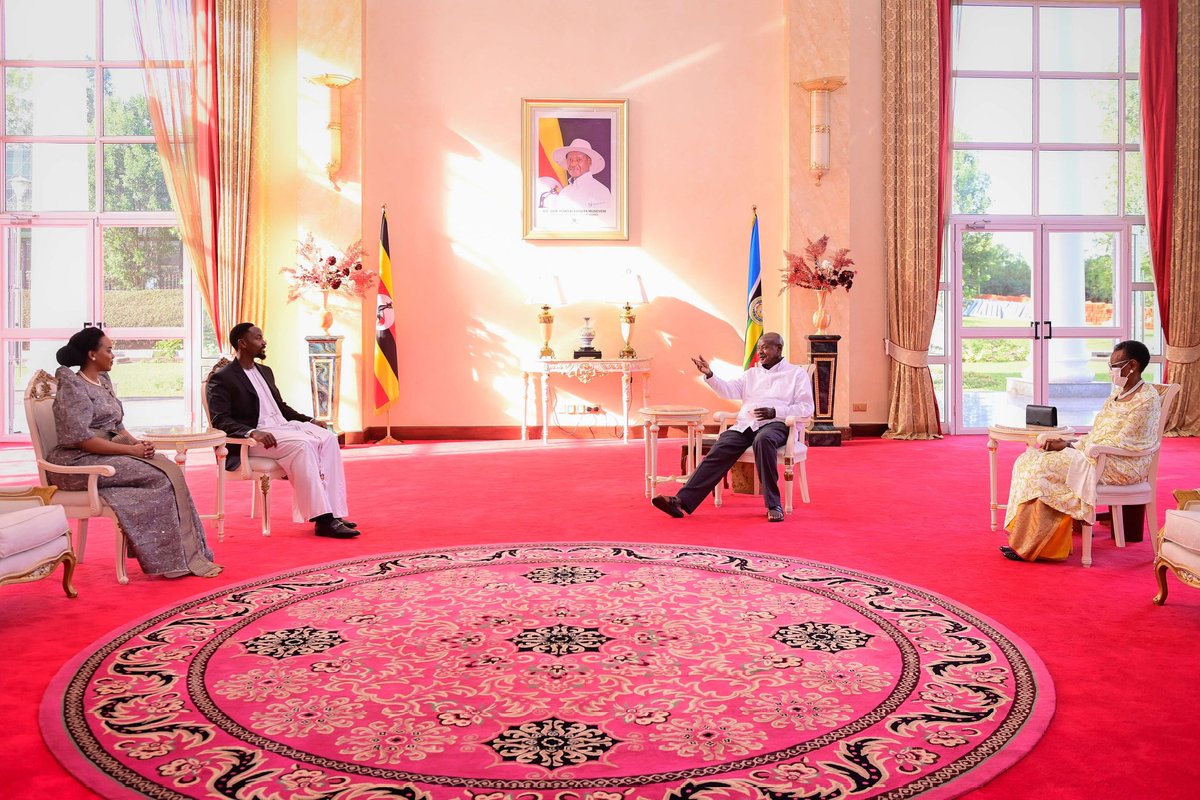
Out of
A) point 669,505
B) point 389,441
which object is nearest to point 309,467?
point 669,505

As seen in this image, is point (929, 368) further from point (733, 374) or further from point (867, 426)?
point (733, 374)

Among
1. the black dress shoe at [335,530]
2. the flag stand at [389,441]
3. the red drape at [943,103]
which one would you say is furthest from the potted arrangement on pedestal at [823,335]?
the black dress shoe at [335,530]

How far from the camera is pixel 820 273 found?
10.5 m

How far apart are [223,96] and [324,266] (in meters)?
2.30

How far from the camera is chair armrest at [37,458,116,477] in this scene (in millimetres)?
4758

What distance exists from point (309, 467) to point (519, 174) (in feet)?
19.1

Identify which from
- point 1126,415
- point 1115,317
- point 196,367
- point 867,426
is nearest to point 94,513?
point 1126,415

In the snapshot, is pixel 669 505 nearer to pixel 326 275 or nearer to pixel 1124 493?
pixel 1124 493

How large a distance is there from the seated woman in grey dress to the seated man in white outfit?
876mm

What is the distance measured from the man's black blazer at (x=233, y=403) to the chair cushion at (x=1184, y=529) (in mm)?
4943

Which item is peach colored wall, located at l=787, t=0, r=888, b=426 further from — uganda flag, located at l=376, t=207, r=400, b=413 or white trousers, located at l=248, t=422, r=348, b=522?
white trousers, located at l=248, t=422, r=348, b=522

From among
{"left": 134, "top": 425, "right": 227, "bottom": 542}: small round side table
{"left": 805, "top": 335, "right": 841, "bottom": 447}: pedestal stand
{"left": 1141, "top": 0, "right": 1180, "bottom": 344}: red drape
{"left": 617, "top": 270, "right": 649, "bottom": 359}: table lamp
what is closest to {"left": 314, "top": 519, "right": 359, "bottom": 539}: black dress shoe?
{"left": 134, "top": 425, "right": 227, "bottom": 542}: small round side table

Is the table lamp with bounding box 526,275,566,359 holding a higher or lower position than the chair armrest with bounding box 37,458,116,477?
higher

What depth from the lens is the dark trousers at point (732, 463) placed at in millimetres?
6480
